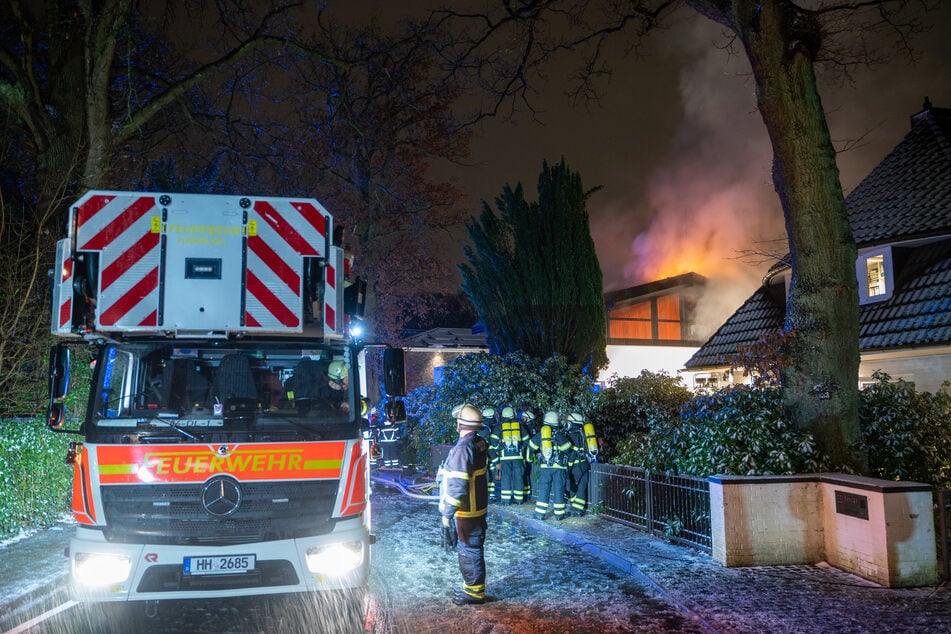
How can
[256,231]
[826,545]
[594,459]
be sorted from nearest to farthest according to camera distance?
[256,231]
[826,545]
[594,459]

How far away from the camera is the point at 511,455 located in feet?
42.9

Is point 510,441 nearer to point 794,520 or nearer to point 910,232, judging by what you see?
point 794,520

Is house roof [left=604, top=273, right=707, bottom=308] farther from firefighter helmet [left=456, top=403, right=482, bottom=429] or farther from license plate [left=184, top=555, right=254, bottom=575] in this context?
license plate [left=184, top=555, right=254, bottom=575]

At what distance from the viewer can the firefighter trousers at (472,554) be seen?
22.2 ft

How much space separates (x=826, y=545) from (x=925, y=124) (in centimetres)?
1421

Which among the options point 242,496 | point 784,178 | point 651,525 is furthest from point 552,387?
point 242,496

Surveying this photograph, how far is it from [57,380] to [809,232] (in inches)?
339

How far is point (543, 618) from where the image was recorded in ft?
21.1

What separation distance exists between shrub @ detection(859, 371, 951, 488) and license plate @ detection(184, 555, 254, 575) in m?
7.93

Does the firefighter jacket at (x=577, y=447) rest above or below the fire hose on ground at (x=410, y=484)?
above

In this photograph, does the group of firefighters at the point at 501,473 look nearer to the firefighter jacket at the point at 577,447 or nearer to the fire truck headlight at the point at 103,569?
the firefighter jacket at the point at 577,447

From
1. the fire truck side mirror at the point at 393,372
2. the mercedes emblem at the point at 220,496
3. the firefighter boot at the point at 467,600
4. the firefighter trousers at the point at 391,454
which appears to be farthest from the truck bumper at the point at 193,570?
the firefighter trousers at the point at 391,454

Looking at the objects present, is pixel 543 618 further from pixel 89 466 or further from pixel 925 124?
pixel 925 124

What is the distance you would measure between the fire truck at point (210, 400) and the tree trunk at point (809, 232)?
5979 millimetres
